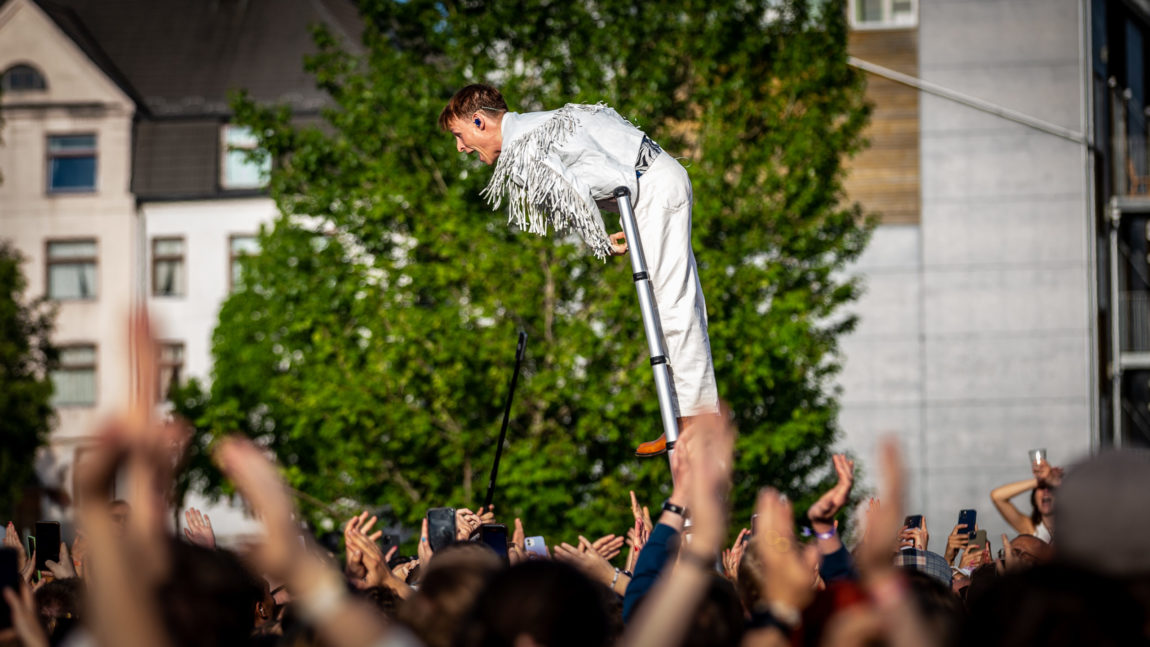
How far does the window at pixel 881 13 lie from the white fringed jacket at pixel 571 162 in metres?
22.0

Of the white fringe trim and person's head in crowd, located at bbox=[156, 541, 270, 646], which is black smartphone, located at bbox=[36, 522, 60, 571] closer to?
the white fringe trim

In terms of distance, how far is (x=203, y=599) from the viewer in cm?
312

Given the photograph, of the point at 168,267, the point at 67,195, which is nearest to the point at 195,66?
the point at 67,195

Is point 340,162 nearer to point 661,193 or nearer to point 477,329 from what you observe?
point 477,329

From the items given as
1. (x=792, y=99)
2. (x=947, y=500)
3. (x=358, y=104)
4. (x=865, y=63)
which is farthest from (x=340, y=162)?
(x=947, y=500)

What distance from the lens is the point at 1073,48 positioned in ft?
82.7

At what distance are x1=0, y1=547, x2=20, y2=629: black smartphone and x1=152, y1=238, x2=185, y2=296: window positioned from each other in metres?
35.4

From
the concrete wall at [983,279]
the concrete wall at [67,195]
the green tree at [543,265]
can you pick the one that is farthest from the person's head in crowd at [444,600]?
the concrete wall at [67,195]

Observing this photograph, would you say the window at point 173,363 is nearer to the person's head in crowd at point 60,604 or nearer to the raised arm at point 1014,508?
the raised arm at point 1014,508

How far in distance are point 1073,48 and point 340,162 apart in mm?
15276

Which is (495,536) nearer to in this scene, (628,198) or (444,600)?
(628,198)

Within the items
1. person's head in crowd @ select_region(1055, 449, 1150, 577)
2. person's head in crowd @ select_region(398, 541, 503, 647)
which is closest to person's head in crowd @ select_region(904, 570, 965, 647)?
person's head in crowd @ select_region(1055, 449, 1150, 577)

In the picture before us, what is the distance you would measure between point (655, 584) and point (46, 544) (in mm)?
3588

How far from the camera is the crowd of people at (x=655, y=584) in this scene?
2.58 m
